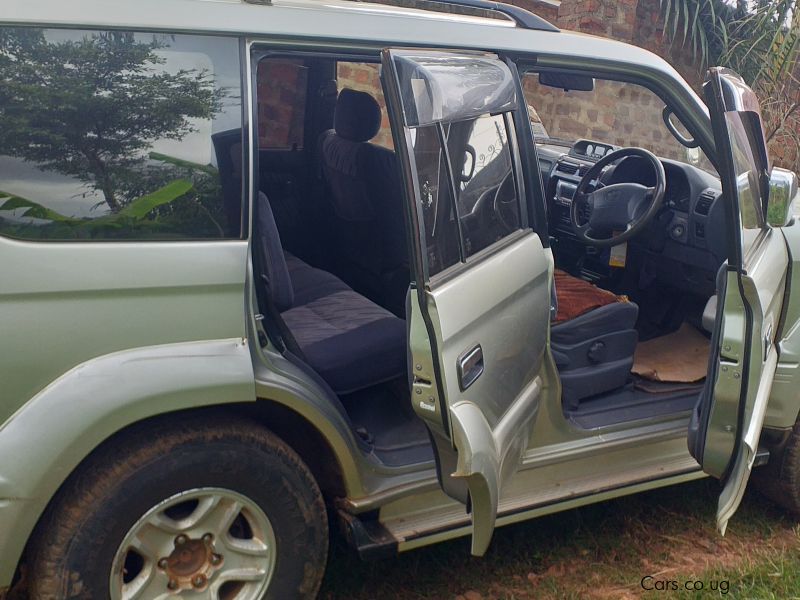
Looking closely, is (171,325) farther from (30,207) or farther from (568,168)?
(568,168)

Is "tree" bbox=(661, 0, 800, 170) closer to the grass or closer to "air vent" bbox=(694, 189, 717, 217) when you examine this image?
"air vent" bbox=(694, 189, 717, 217)

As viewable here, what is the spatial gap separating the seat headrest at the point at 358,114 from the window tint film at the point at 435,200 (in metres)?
1.27

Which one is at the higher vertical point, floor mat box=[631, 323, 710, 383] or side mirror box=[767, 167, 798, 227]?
side mirror box=[767, 167, 798, 227]

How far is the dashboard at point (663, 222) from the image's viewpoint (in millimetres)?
3418

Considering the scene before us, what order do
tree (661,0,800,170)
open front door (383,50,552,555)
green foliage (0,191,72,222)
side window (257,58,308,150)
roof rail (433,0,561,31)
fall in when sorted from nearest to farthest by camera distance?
green foliage (0,191,72,222), open front door (383,50,552,555), roof rail (433,0,561,31), side window (257,58,308,150), tree (661,0,800,170)

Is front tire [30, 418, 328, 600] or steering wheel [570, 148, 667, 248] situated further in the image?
steering wheel [570, 148, 667, 248]

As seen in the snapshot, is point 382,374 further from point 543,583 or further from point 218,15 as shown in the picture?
point 218,15

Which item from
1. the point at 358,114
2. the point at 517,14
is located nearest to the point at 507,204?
the point at 517,14

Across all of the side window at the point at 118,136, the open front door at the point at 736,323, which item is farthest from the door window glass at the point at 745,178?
the side window at the point at 118,136

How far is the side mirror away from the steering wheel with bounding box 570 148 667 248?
20.1 inches

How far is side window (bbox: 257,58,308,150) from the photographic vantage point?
3610mm

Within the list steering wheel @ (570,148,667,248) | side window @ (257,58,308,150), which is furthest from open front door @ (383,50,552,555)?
side window @ (257,58,308,150)

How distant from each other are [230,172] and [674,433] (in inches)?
73.0

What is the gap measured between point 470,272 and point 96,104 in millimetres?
1036
